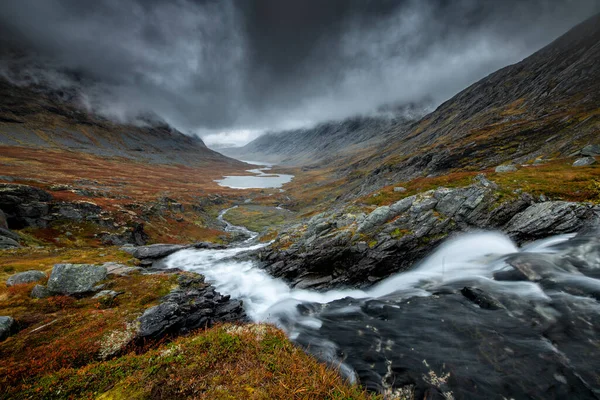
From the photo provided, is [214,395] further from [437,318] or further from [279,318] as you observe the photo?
[437,318]

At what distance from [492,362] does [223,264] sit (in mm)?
31757

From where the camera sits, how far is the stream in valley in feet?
31.9

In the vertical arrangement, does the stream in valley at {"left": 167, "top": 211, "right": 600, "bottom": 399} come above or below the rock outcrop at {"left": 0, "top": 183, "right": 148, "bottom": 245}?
below

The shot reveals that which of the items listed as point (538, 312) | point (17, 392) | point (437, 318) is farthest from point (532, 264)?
point (17, 392)

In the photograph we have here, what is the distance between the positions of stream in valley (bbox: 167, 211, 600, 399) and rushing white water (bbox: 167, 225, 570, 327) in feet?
0.35

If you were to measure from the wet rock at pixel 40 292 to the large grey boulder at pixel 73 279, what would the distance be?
0.23 meters

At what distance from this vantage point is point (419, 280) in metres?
20.7

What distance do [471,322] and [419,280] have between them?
24.1 ft

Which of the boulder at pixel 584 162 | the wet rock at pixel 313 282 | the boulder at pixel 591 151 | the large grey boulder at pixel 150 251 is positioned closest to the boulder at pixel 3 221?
the large grey boulder at pixel 150 251

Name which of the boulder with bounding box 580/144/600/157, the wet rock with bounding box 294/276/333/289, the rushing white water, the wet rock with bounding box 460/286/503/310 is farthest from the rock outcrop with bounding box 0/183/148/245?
the boulder with bounding box 580/144/600/157

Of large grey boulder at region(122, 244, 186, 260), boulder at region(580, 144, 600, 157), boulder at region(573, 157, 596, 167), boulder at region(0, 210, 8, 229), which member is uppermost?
boulder at region(580, 144, 600, 157)

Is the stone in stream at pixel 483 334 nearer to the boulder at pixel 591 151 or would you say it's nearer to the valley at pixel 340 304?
the valley at pixel 340 304

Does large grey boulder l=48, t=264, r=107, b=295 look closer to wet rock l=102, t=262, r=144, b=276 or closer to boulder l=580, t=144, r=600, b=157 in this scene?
wet rock l=102, t=262, r=144, b=276

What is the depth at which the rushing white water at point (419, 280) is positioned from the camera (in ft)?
61.8
